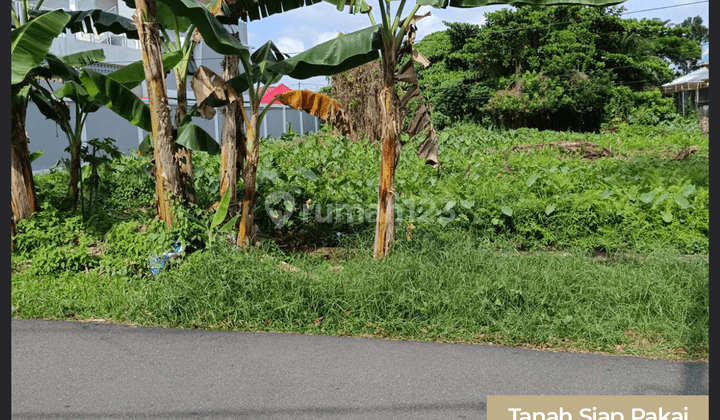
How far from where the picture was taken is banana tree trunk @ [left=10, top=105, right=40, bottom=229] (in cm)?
744

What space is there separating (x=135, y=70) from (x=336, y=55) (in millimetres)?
2873

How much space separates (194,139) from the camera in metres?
6.78

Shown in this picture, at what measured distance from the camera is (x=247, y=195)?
6758 mm

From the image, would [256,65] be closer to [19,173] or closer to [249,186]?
[249,186]

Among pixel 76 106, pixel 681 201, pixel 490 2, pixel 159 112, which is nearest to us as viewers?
pixel 490 2

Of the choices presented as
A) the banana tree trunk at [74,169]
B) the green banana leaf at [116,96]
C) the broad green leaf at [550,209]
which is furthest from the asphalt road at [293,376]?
the banana tree trunk at [74,169]

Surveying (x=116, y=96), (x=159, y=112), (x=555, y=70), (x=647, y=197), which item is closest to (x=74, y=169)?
(x=116, y=96)

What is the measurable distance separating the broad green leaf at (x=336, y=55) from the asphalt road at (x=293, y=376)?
320 centimetres

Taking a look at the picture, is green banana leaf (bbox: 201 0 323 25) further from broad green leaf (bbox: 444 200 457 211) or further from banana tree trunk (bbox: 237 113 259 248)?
broad green leaf (bbox: 444 200 457 211)

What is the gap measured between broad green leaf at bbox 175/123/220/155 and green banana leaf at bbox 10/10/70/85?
1584 millimetres

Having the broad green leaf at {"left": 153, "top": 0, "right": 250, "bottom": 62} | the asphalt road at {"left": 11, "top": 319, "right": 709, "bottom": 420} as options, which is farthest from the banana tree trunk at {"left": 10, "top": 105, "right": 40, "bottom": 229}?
the asphalt road at {"left": 11, "top": 319, "right": 709, "bottom": 420}

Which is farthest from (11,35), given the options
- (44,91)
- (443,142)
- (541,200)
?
(443,142)

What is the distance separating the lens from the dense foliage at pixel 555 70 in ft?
76.9

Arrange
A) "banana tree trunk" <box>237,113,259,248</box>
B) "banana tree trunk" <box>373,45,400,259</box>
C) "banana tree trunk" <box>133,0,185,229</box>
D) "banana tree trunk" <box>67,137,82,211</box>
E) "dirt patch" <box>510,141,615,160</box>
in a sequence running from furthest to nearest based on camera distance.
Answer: "dirt patch" <box>510,141,615,160</box> → "banana tree trunk" <box>67,137,82,211</box> → "banana tree trunk" <box>237,113,259,248</box> → "banana tree trunk" <box>133,0,185,229</box> → "banana tree trunk" <box>373,45,400,259</box>
